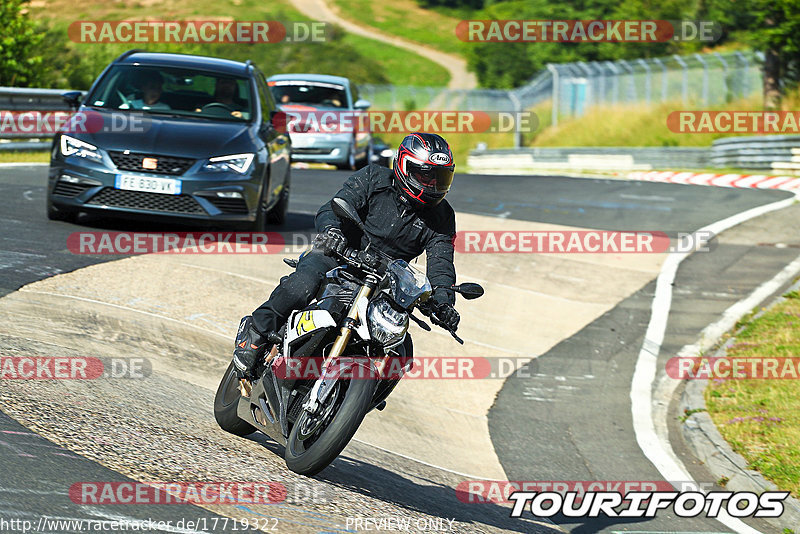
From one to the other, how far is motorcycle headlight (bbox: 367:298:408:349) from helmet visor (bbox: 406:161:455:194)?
29.7 inches

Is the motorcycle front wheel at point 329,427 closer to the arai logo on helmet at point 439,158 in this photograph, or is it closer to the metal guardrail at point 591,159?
the arai logo on helmet at point 439,158

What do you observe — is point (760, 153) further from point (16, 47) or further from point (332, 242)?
point (332, 242)

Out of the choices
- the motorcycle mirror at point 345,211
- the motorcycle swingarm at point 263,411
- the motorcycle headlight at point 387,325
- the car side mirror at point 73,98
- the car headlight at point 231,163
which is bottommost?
the motorcycle swingarm at point 263,411

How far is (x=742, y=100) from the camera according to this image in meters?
33.4

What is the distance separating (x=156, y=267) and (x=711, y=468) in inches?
220

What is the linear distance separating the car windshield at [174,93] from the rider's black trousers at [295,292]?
20.3 feet

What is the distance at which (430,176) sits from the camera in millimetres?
5566

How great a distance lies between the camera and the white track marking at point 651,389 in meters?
7.68

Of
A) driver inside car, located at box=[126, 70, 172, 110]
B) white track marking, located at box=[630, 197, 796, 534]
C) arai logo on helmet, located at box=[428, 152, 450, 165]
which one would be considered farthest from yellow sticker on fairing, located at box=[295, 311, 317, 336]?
driver inside car, located at box=[126, 70, 172, 110]

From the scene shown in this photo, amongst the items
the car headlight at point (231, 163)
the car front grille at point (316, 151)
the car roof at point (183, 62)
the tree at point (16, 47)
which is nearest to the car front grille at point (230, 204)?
the car headlight at point (231, 163)

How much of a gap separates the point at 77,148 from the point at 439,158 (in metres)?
6.50

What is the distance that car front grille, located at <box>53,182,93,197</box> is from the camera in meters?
10.9

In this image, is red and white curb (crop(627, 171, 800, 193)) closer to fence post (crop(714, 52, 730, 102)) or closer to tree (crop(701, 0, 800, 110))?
tree (crop(701, 0, 800, 110))

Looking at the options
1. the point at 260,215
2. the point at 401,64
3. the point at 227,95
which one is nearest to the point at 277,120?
the point at 227,95
